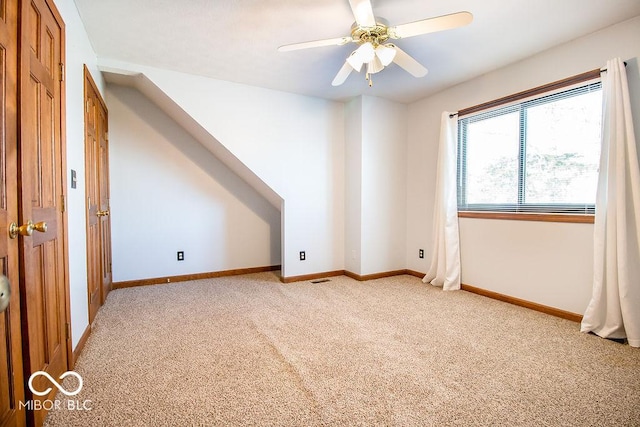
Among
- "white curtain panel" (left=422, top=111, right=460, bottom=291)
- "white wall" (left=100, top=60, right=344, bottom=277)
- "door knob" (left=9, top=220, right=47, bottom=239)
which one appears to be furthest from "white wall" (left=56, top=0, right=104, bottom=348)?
"white curtain panel" (left=422, top=111, right=460, bottom=291)

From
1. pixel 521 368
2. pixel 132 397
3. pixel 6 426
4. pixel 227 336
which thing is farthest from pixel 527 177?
pixel 6 426

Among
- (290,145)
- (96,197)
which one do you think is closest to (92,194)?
(96,197)

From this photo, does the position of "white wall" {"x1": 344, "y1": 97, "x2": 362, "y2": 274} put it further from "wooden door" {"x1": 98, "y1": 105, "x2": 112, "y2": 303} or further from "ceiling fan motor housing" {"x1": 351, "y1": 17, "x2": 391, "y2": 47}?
"wooden door" {"x1": 98, "y1": 105, "x2": 112, "y2": 303}

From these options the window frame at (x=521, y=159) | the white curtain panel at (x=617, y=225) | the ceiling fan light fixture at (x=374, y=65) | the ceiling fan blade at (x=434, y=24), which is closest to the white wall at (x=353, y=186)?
the window frame at (x=521, y=159)

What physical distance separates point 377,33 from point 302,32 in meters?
0.62

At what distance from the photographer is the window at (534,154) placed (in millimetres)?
2357

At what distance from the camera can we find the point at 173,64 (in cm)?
279

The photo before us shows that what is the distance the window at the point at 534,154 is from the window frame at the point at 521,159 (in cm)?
1

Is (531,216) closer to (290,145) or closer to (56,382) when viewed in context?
(290,145)

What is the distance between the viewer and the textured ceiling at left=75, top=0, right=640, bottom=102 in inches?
77.0

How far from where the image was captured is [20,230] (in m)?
1.08

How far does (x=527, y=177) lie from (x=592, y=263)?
87cm

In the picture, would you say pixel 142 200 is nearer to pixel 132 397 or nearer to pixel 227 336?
pixel 227 336
